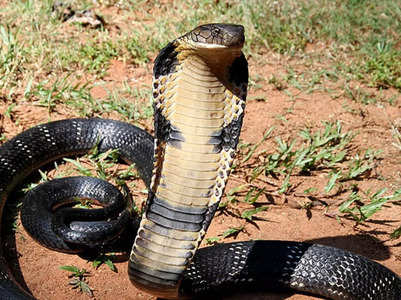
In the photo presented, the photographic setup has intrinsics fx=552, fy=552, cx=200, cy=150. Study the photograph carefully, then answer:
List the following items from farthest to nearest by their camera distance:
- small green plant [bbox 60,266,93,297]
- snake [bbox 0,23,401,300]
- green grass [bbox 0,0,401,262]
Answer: green grass [bbox 0,0,401,262] → small green plant [bbox 60,266,93,297] → snake [bbox 0,23,401,300]

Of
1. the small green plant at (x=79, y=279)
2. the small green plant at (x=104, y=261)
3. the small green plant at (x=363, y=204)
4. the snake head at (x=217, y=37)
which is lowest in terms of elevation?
the small green plant at (x=79, y=279)

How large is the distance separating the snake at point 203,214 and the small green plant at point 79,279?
179mm

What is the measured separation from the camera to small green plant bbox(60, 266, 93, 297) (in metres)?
3.48

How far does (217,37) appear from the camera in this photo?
250cm

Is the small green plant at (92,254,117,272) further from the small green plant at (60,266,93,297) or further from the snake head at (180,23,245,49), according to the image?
the snake head at (180,23,245,49)

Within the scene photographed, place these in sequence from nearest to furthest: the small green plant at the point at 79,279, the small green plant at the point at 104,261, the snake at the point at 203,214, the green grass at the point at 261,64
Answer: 1. the snake at the point at 203,214
2. the small green plant at the point at 79,279
3. the small green plant at the point at 104,261
4. the green grass at the point at 261,64

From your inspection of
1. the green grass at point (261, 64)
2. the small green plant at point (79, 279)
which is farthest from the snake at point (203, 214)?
the green grass at point (261, 64)

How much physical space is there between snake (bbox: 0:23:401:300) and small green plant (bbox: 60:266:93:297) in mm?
179

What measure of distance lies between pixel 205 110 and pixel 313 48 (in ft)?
13.1

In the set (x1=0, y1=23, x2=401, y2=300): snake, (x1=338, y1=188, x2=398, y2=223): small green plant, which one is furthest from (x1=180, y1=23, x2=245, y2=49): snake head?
(x1=338, y1=188, x2=398, y2=223): small green plant

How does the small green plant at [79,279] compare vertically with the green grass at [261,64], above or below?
below

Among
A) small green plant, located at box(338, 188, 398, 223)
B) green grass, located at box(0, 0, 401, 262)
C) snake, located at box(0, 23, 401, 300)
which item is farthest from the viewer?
green grass, located at box(0, 0, 401, 262)

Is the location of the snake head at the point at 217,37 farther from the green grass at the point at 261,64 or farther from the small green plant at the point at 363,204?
the small green plant at the point at 363,204

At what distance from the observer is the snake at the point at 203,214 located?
108 inches
